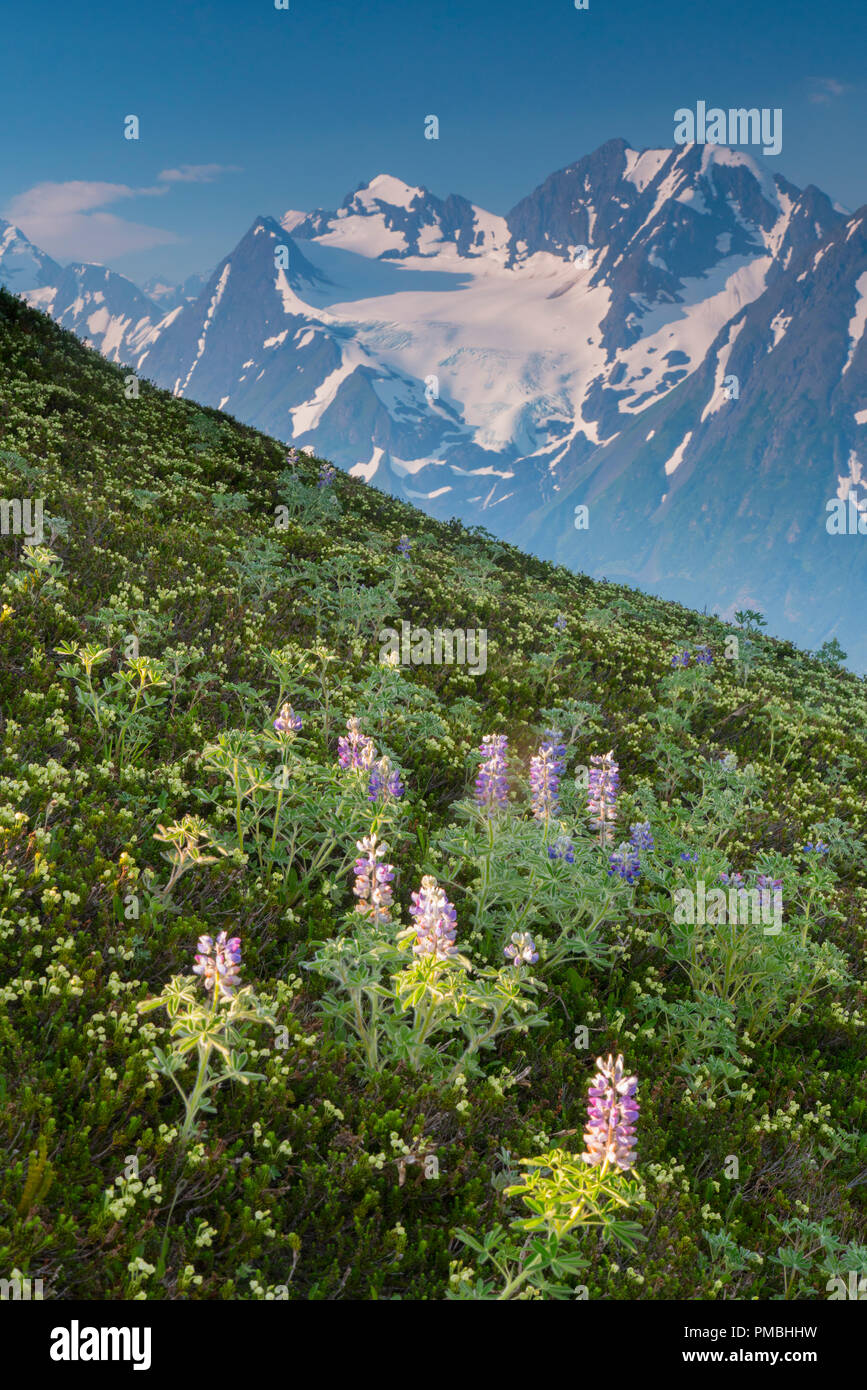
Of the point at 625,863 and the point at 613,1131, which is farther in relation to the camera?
the point at 625,863

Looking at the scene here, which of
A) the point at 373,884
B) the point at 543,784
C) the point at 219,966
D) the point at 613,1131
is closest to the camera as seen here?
the point at 613,1131

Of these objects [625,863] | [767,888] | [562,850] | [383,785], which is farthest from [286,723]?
[767,888]

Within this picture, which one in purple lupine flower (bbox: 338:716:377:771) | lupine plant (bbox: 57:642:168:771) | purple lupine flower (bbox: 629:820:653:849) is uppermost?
lupine plant (bbox: 57:642:168:771)

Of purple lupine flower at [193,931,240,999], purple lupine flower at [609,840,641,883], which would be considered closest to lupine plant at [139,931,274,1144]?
purple lupine flower at [193,931,240,999]

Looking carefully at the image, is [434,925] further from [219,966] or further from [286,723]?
A: [286,723]

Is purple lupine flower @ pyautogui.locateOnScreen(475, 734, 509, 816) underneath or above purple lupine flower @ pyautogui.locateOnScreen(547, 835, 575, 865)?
above

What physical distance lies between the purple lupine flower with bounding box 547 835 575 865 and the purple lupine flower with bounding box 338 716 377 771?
1406mm

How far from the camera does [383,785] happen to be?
18.2 feet

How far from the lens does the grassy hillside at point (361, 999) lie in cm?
340

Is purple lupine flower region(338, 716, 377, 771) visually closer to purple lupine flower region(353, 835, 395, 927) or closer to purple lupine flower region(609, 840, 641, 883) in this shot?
purple lupine flower region(353, 835, 395, 927)

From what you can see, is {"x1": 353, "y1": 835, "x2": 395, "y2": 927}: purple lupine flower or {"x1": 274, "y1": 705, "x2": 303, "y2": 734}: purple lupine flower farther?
{"x1": 274, "y1": 705, "x2": 303, "y2": 734}: purple lupine flower

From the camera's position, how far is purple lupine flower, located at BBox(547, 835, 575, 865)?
17.7ft

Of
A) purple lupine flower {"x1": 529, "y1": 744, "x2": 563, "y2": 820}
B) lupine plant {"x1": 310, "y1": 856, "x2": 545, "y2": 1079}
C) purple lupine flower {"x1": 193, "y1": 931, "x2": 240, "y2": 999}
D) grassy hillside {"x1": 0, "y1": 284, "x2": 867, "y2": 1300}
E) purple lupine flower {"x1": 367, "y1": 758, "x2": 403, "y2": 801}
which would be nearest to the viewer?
purple lupine flower {"x1": 193, "y1": 931, "x2": 240, "y2": 999}

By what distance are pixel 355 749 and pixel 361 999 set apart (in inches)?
70.6
